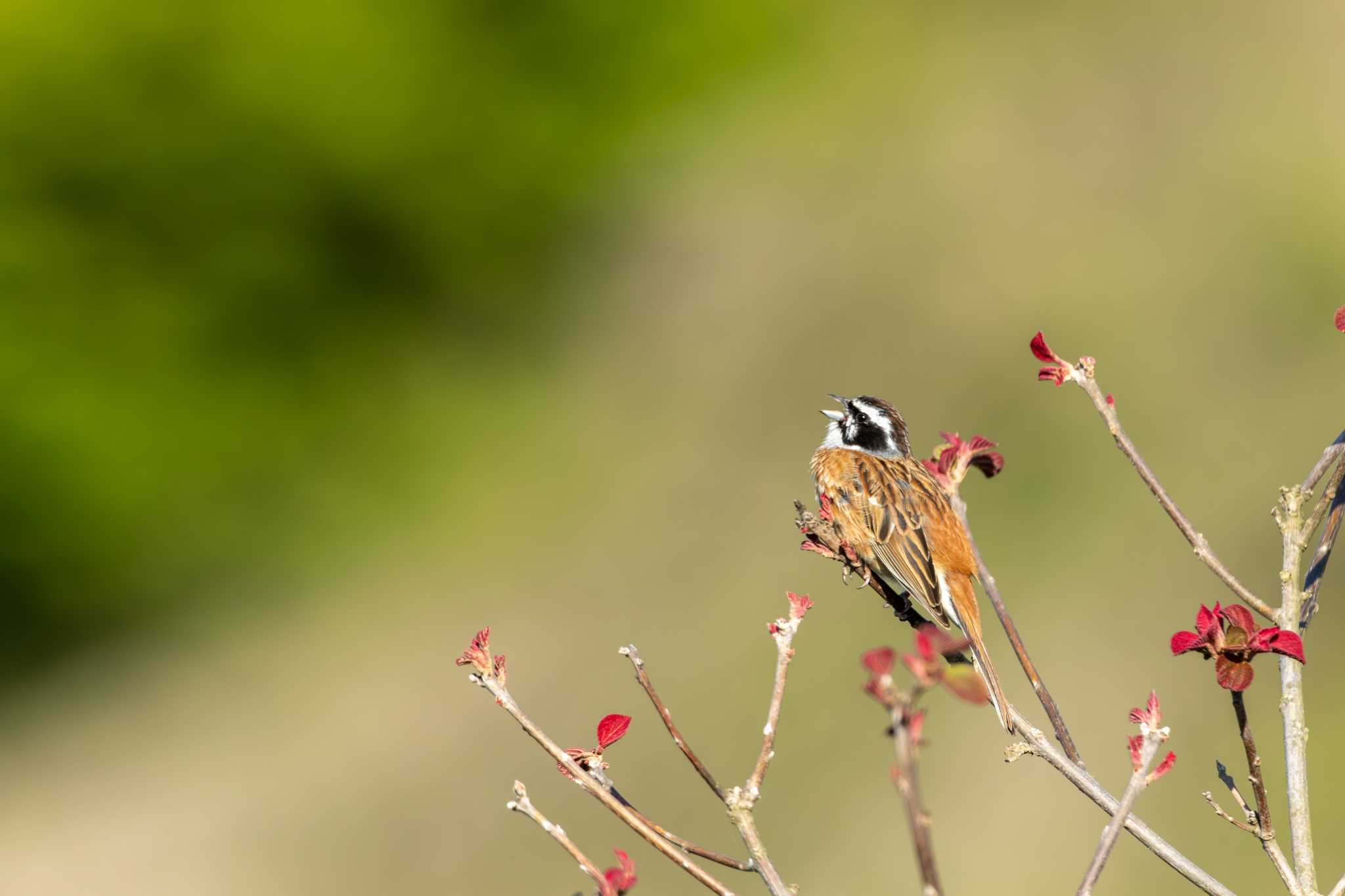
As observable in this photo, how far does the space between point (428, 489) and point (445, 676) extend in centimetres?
169

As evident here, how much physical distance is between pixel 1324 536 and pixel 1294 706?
0.92 feet

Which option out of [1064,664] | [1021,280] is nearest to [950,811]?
[1064,664]

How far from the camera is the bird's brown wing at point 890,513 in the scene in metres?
3.60

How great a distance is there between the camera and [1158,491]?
1.90 m

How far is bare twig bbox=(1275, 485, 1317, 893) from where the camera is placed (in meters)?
1.83

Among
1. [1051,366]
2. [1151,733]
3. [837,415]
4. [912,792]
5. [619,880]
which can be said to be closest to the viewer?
[912,792]

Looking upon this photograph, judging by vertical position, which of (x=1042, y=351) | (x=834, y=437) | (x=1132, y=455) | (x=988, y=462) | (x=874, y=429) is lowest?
(x=1132, y=455)

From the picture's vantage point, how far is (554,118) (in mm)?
9203

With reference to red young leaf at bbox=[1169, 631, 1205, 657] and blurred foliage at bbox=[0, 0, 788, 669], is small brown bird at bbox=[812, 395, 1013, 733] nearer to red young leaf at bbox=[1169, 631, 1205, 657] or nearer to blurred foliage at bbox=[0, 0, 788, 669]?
red young leaf at bbox=[1169, 631, 1205, 657]

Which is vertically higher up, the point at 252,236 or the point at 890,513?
the point at 252,236

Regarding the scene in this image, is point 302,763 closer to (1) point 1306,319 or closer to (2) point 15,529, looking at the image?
(2) point 15,529

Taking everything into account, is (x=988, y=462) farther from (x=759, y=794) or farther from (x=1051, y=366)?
(x=759, y=794)

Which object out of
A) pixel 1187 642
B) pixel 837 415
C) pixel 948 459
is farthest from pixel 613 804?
pixel 837 415

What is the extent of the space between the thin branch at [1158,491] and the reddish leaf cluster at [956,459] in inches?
8.7
